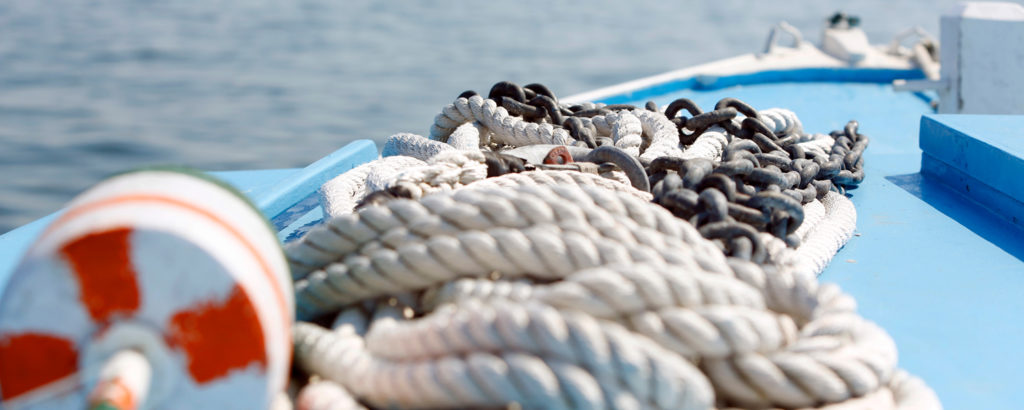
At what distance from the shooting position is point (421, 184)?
3.83 ft

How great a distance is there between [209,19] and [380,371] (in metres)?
10.9

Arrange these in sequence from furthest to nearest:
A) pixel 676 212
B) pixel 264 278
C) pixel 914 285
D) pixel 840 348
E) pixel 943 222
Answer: pixel 943 222 → pixel 914 285 → pixel 676 212 → pixel 840 348 → pixel 264 278

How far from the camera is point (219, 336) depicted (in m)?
0.66

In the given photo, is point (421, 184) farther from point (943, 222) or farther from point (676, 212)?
point (943, 222)

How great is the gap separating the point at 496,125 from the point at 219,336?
3.75 feet

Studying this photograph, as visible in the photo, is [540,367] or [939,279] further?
[939,279]

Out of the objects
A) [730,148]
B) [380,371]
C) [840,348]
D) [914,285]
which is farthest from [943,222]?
[380,371]

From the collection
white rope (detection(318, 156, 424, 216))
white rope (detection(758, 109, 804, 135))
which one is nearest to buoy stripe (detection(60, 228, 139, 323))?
white rope (detection(318, 156, 424, 216))

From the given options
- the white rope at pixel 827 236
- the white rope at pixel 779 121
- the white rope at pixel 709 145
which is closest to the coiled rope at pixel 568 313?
the white rope at pixel 827 236

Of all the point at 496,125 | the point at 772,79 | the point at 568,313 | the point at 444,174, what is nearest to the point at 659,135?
the point at 496,125

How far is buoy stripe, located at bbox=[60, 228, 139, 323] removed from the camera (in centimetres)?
63

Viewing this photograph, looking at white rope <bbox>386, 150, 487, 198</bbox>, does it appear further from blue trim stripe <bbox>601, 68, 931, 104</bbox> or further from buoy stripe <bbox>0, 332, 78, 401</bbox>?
blue trim stripe <bbox>601, 68, 931, 104</bbox>

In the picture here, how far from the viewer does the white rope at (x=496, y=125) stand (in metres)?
1.66

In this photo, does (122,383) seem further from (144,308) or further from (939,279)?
(939,279)
